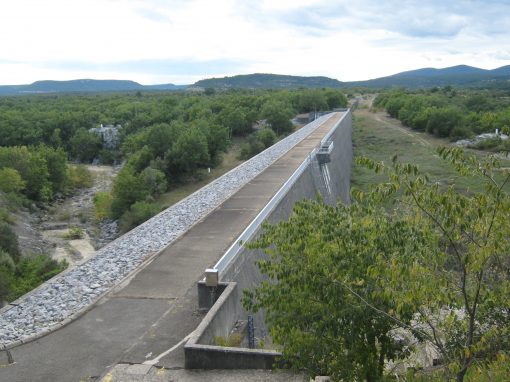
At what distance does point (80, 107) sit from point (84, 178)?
116ft

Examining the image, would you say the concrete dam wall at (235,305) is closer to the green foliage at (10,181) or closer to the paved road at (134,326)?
the paved road at (134,326)

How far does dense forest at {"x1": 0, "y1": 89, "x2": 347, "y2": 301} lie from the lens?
28141 millimetres

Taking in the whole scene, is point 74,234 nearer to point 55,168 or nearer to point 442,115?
point 55,168

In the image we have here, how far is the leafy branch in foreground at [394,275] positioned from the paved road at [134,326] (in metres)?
2.69

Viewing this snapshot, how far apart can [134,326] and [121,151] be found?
164ft

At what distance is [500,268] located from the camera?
5254 mm

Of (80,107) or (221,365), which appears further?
(80,107)

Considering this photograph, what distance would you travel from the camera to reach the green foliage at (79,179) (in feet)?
144

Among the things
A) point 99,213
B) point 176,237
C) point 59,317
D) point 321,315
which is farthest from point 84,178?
point 321,315

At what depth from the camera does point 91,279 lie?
11.5 m

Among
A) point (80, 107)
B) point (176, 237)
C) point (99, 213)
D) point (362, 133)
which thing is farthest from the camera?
point (80, 107)

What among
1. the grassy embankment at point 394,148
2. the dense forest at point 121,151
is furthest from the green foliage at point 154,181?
the grassy embankment at point 394,148

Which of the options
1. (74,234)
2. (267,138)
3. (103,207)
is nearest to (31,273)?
(74,234)

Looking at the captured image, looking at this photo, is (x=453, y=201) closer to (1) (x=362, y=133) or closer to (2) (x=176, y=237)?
(2) (x=176, y=237)
